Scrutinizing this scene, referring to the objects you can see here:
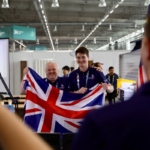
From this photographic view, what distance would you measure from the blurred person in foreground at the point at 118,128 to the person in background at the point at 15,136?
17cm

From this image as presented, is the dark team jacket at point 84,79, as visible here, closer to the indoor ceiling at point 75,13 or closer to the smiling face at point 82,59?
the smiling face at point 82,59

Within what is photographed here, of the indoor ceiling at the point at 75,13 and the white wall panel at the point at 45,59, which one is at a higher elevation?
the indoor ceiling at the point at 75,13

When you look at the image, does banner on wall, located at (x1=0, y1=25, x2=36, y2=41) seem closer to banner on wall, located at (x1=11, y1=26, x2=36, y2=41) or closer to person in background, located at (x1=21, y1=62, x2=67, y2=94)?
banner on wall, located at (x1=11, y1=26, x2=36, y2=41)

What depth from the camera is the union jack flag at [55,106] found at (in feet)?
13.5

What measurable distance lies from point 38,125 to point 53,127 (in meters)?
0.20

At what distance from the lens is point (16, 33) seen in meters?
14.4

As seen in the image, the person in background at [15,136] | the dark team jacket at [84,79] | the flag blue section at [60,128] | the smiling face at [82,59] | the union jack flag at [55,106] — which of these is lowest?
the flag blue section at [60,128]

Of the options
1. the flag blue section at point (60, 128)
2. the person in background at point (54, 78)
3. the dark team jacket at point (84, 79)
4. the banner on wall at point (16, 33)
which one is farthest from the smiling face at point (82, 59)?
the banner on wall at point (16, 33)

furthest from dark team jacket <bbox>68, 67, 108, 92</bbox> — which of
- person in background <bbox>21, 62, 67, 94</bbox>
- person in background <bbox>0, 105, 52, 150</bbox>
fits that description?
person in background <bbox>0, 105, 52, 150</bbox>

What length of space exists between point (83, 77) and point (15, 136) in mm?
3997

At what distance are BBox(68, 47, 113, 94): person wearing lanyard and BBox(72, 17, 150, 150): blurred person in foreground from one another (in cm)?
368

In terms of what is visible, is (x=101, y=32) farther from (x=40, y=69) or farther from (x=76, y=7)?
(x=40, y=69)

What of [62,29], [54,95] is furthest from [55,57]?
[62,29]

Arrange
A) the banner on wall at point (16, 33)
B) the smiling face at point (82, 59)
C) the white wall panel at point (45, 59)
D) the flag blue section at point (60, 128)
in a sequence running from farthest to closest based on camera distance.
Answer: the banner on wall at point (16, 33) → the white wall panel at point (45, 59) → the smiling face at point (82, 59) → the flag blue section at point (60, 128)
